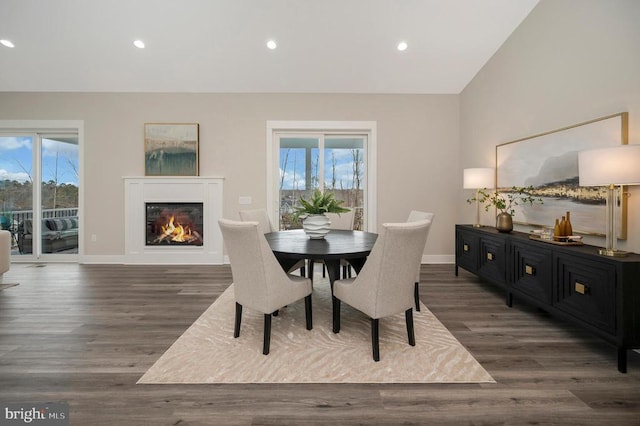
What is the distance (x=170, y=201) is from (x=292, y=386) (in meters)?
4.02

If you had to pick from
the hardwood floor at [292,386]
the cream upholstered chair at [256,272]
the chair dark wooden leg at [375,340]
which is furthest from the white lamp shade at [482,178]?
the cream upholstered chair at [256,272]

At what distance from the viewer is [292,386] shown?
5.67ft

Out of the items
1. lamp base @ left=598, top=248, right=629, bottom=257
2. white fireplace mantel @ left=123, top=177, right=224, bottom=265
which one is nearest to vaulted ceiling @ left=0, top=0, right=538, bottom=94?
white fireplace mantel @ left=123, top=177, right=224, bottom=265

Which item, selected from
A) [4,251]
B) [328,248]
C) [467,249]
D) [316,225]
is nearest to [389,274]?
[328,248]

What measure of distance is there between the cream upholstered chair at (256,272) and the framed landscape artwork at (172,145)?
3267 millimetres

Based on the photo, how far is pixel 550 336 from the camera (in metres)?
2.36

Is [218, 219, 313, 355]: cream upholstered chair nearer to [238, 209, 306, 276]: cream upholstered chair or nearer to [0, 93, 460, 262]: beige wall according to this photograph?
[238, 209, 306, 276]: cream upholstered chair

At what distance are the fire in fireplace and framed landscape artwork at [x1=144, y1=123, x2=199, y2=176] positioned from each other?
543mm

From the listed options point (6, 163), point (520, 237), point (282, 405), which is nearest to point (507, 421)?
point (282, 405)

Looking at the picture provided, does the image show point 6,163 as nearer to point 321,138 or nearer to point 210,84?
point 210,84

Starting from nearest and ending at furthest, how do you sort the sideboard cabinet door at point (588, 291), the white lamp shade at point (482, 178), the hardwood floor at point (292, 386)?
1. the hardwood floor at point (292, 386)
2. the sideboard cabinet door at point (588, 291)
3. the white lamp shade at point (482, 178)

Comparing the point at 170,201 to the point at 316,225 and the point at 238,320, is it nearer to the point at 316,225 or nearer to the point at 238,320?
the point at 316,225

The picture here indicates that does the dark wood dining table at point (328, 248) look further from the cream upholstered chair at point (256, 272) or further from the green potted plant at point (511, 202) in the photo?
the green potted plant at point (511, 202)

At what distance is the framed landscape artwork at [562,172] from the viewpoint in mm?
2441
